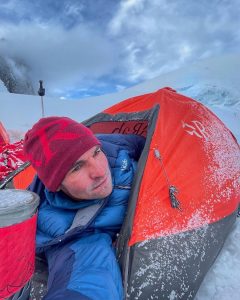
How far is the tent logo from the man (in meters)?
0.59

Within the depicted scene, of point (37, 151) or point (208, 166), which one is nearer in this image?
point (37, 151)

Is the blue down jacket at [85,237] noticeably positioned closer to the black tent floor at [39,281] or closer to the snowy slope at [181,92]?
the black tent floor at [39,281]

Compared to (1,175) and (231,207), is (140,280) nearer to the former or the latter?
(231,207)

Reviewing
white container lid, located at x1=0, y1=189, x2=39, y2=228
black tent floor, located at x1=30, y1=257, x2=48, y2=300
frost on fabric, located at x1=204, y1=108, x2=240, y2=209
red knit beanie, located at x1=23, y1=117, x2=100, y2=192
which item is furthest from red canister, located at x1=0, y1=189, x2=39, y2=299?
frost on fabric, located at x1=204, y1=108, x2=240, y2=209

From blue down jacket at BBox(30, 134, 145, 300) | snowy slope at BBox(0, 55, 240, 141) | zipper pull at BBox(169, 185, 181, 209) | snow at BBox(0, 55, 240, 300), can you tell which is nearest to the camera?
blue down jacket at BBox(30, 134, 145, 300)

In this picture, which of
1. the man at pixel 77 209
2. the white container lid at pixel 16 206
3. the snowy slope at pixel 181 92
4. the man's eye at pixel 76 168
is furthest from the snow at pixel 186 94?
the white container lid at pixel 16 206

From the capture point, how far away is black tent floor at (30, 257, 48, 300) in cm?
132

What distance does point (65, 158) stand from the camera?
4.11 ft

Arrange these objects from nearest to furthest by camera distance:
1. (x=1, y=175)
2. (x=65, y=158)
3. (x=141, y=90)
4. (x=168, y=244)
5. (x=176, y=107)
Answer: (x=65, y=158) < (x=168, y=244) < (x=176, y=107) < (x=1, y=175) < (x=141, y=90)

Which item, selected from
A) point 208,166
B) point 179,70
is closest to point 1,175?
point 208,166

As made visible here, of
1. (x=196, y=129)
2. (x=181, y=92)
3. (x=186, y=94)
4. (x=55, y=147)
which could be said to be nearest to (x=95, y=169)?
(x=55, y=147)

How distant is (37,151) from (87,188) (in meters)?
0.27

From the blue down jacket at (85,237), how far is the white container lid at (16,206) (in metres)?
0.37

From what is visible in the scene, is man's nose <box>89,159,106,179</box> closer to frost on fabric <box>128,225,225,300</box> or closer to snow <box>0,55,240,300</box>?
frost on fabric <box>128,225,225,300</box>
